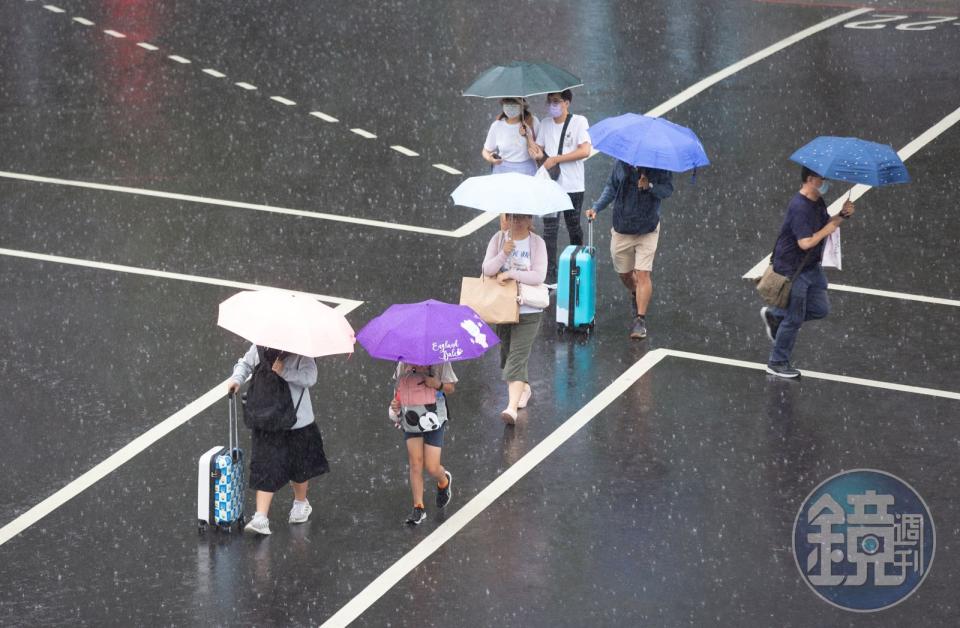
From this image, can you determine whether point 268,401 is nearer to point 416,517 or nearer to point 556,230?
point 416,517

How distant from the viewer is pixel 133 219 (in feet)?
58.9

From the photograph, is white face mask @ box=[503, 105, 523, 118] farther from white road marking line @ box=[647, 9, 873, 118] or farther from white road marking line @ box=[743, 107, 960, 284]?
white road marking line @ box=[647, 9, 873, 118]

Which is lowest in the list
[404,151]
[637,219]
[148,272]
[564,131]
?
[148,272]

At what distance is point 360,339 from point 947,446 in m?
4.91

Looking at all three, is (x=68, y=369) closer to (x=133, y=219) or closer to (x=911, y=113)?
(x=133, y=219)

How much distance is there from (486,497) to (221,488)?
6.51 ft

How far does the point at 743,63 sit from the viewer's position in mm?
23859

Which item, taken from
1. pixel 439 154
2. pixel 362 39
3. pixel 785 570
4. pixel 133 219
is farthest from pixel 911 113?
pixel 785 570

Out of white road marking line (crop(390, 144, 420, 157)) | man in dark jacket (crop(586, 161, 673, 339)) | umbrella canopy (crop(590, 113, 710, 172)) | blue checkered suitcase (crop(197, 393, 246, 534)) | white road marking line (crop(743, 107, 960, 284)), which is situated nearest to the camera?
blue checkered suitcase (crop(197, 393, 246, 534))

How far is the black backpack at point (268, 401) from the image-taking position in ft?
35.3

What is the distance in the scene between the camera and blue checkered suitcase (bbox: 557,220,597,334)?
1470 cm

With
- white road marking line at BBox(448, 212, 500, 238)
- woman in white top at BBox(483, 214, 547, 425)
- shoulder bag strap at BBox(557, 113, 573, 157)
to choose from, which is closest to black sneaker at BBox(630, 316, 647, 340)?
shoulder bag strap at BBox(557, 113, 573, 157)

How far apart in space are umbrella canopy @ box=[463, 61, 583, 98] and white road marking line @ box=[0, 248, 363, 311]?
2.45 meters

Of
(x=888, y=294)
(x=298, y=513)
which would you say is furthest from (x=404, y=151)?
(x=298, y=513)
